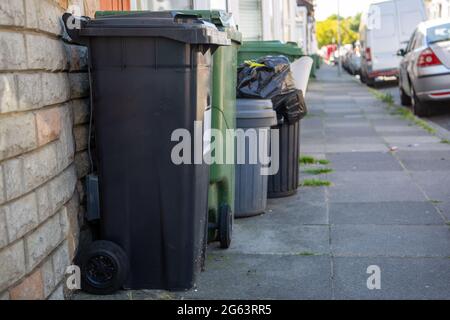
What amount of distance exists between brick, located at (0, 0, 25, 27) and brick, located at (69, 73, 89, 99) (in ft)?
2.84

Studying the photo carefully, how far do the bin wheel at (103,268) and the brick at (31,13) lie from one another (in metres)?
1.34

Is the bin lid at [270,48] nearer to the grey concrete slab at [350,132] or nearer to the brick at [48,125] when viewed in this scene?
the grey concrete slab at [350,132]

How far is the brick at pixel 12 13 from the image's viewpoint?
113 inches

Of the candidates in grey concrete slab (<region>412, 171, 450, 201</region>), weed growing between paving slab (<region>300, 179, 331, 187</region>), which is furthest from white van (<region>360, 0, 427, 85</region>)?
weed growing between paving slab (<region>300, 179, 331, 187</region>)

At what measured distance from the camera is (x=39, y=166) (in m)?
3.27

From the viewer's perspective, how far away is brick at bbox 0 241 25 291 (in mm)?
2846

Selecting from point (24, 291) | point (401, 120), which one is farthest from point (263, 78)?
point (401, 120)

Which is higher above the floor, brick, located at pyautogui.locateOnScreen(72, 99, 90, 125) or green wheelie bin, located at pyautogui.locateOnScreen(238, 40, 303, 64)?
green wheelie bin, located at pyautogui.locateOnScreen(238, 40, 303, 64)

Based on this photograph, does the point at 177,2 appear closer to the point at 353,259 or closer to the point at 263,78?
the point at 263,78

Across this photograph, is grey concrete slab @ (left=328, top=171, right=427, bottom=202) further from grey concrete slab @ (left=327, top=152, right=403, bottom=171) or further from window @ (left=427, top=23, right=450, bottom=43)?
window @ (left=427, top=23, right=450, bottom=43)

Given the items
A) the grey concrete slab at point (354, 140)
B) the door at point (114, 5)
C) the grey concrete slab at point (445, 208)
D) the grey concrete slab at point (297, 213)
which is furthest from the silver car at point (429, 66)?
the door at point (114, 5)

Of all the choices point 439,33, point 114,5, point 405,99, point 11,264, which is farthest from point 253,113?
point 405,99

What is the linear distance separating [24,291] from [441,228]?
3.40 meters
